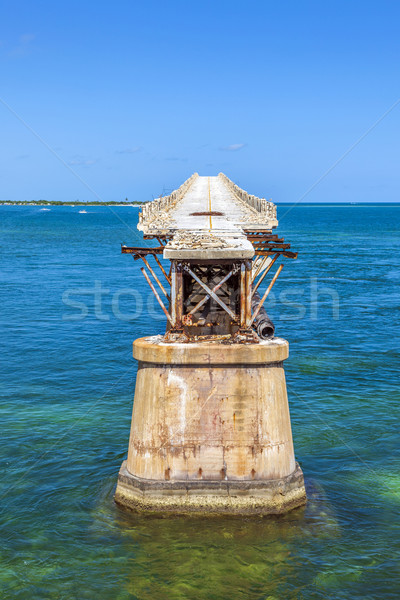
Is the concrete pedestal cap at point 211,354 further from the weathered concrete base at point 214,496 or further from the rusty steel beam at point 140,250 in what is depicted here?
the rusty steel beam at point 140,250

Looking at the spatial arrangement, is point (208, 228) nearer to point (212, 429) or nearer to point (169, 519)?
point (212, 429)

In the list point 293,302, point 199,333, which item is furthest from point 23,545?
point 293,302

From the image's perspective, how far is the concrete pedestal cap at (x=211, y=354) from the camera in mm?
15047

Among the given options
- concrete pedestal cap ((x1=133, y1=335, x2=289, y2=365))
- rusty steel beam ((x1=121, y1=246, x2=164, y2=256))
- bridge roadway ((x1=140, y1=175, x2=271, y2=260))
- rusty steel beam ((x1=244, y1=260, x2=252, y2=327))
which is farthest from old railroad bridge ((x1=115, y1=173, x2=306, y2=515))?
rusty steel beam ((x1=121, y1=246, x2=164, y2=256))

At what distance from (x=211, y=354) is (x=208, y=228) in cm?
759

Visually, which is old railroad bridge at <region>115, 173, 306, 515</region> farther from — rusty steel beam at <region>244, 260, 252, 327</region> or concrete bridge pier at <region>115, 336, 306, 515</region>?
rusty steel beam at <region>244, 260, 252, 327</region>

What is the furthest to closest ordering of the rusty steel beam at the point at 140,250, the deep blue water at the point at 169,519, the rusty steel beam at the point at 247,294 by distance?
the rusty steel beam at the point at 140,250 → the rusty steel beam at the point at 247,294 → the deep blue water at the point at 169,519

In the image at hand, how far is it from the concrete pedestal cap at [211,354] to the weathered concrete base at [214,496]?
2850mm

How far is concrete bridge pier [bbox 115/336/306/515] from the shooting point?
15.2 meters

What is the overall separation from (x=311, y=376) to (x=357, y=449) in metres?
7.58

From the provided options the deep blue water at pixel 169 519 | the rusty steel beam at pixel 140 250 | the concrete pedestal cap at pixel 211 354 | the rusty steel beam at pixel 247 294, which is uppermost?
the rusty steel beam at pixel 140 250

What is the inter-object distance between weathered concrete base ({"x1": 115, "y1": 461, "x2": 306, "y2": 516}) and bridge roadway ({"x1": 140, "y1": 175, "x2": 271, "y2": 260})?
5.39 metres

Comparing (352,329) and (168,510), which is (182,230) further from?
(352,329)

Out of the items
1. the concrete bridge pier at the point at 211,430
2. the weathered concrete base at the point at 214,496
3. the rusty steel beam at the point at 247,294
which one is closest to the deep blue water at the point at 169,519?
the weathered concrete base at the point at 214,496
